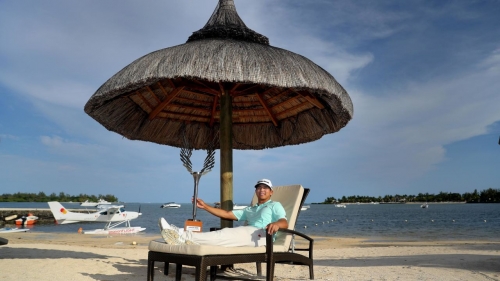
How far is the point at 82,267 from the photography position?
513cm

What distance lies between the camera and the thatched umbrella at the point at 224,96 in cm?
382

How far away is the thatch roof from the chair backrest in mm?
1058

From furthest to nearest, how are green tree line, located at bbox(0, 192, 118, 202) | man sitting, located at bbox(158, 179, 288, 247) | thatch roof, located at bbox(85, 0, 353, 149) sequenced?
green tree line, located at bbox(0, 192, 118, 202) < thatch roof, located at bbox(85, 0, 353, 149) < man sitting, located at bbox(158, 179, 288, 247)

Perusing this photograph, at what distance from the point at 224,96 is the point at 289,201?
1.57 metres

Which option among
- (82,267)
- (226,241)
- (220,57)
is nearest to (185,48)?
(220,57)

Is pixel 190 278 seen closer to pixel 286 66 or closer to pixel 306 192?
pixel 306 192

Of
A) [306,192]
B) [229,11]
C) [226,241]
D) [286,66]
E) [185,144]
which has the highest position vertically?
[229,11]

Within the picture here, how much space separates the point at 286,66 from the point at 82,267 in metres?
3.60

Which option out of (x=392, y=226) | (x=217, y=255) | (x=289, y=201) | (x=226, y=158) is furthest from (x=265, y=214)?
(x=392, y=226)

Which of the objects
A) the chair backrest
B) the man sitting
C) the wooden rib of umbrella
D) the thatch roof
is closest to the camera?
the man sitting

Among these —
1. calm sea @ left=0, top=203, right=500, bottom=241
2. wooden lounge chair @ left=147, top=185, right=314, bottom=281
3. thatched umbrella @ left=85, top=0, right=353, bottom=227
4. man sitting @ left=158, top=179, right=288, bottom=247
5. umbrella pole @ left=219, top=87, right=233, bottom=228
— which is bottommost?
calm sea @ left=0, top=203, right=500, bottom=241

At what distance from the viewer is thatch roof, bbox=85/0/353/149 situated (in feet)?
12.5

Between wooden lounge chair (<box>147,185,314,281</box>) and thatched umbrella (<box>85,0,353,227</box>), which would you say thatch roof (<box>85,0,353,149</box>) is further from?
A: wooden lounge chair (<box>147,185,314,281</box>)

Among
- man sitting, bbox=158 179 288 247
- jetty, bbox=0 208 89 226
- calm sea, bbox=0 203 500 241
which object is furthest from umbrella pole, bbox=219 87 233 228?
jetty, bbox=0 208 89 226
